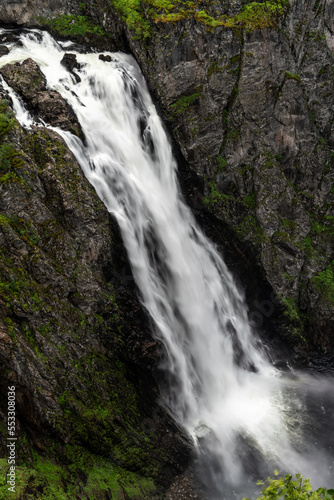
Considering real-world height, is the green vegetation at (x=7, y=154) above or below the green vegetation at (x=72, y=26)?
below

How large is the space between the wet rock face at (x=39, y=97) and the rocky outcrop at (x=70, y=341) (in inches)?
42.2

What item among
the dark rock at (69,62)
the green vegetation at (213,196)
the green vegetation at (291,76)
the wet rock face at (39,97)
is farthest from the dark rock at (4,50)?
the green vegetation at (291,76)

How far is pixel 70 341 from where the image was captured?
372 inches

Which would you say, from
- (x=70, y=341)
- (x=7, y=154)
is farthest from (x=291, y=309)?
(x=7, y=154)

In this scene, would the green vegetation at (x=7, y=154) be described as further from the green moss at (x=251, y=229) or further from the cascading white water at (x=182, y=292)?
the green moss at (x=251, y=229)

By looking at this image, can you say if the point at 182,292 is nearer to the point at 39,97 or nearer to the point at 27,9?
the point at 39,97

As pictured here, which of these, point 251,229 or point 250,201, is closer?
point 251,229

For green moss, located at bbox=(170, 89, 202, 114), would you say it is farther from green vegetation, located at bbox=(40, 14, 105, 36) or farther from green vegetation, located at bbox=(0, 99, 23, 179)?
green vegetation, located at bbox=(0, 99, 23, 179)

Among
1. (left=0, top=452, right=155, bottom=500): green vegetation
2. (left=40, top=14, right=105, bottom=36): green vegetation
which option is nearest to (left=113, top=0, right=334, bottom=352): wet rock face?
(left=40, top=14, right=105, bottom=36): green vegetation

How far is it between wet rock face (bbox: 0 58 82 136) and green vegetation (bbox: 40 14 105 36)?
5.14 metres

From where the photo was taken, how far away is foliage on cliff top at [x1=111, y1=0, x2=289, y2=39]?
629 inches

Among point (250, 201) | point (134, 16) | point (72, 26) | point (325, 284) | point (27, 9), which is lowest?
point (325, 284)

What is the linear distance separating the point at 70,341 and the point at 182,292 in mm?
5219

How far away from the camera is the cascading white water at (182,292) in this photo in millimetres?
11273
